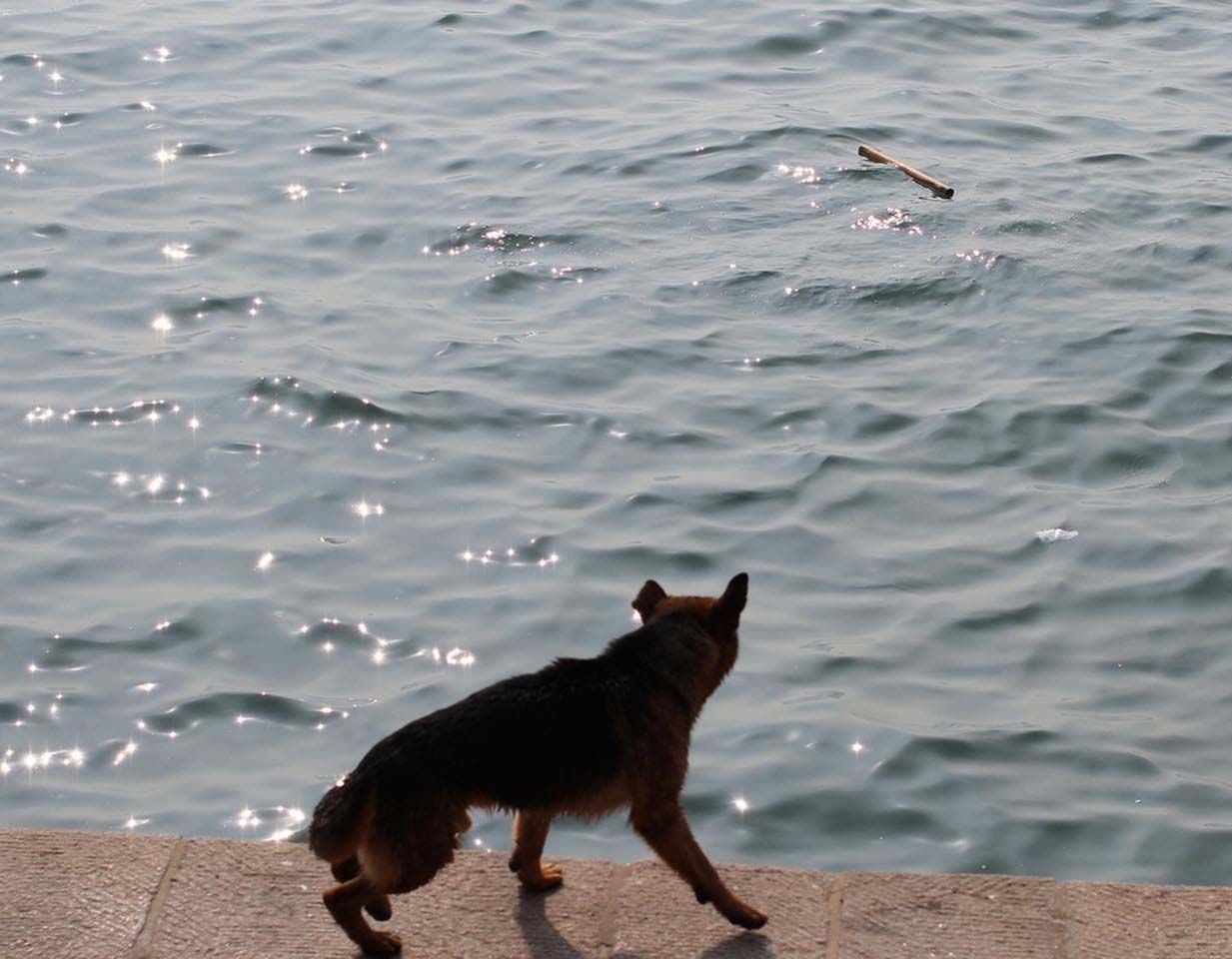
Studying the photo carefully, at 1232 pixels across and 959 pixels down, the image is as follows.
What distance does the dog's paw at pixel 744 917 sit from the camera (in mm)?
5406

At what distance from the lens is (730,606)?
5902 millimetres

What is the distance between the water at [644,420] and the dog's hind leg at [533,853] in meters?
1.71

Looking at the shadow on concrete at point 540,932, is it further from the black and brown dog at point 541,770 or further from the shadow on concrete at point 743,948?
the shadow on concrete at point 743,948

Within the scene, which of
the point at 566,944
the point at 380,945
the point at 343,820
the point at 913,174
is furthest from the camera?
the point at 913,174

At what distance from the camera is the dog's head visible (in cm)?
587

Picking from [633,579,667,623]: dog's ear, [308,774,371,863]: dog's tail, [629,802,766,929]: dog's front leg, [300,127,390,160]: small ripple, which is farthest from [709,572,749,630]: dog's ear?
[300,127,390,160]: small ripple

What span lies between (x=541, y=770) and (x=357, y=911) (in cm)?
63

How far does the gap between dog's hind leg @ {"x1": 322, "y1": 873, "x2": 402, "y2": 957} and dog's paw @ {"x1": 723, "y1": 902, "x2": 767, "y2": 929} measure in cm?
97

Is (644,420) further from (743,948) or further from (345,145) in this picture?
(743,948)

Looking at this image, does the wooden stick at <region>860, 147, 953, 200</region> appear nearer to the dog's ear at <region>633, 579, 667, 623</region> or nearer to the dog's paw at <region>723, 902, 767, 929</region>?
the dog's ear at <region>633, 579, 667, 623</region>

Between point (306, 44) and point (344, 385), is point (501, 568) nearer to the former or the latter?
point (344, 385)

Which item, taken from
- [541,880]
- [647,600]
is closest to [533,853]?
[541,880]

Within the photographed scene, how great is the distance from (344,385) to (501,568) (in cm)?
232

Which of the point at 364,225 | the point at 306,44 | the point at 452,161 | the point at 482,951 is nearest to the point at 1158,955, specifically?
the point at 482,951
